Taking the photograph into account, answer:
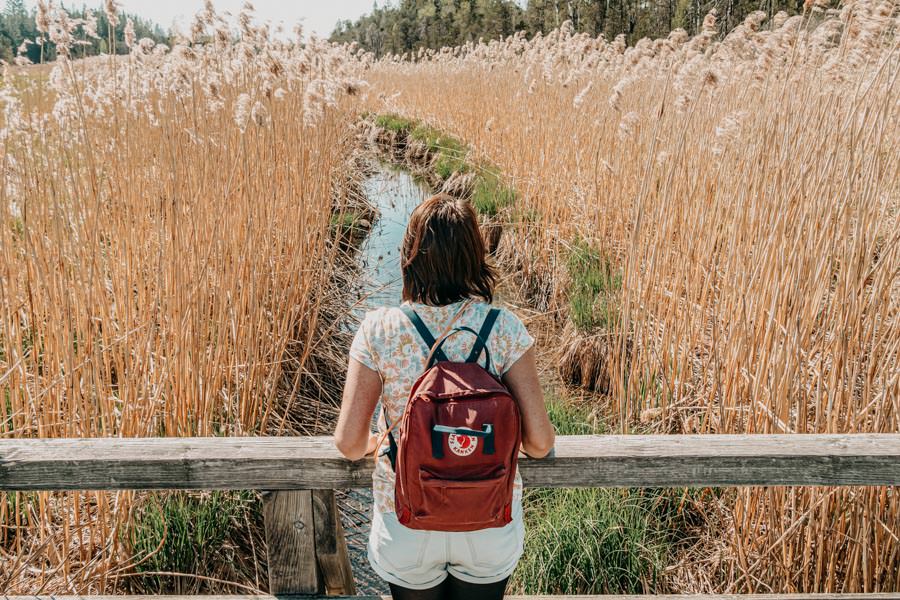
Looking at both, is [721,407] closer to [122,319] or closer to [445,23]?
[122,319]

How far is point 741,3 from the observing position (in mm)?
21328

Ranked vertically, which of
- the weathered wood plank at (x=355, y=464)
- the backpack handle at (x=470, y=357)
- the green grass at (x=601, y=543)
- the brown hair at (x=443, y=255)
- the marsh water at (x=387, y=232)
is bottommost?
the green grass at (x=601, y=543)

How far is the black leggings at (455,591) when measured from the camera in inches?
52.7

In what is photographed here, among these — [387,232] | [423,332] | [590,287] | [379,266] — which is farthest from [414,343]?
[387,232]

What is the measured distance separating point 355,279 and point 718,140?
325 cm

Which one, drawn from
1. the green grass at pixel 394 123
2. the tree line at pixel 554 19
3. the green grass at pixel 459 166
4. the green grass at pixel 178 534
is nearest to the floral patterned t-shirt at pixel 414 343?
the green grass at pixel 178 534

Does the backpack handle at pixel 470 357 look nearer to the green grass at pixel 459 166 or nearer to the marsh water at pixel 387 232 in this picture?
the marsh water at pixel 387 232

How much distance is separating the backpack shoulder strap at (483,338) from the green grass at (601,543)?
1.23m

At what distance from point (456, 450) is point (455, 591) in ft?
1.23

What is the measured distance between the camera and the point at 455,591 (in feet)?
4.47

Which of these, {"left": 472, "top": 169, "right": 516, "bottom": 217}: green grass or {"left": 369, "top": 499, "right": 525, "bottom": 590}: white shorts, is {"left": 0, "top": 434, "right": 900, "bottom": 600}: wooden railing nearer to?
{"left": 369, "top": 499, "right": 525, "bottom": 590}: white shorts

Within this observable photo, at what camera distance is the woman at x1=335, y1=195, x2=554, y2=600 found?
1290mm

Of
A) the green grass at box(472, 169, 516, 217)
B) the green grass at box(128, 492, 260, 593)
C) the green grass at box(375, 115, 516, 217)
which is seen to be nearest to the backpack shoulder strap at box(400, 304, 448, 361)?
the green grass at box(128, 492, 260, 593)

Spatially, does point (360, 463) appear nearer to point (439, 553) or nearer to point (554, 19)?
point (439, 553)
